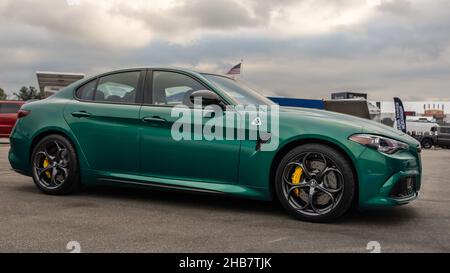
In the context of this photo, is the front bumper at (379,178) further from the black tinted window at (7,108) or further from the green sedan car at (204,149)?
the black tinted window at (7,108)

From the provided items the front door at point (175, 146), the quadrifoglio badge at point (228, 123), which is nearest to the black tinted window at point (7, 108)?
the front door at point (175, 146)

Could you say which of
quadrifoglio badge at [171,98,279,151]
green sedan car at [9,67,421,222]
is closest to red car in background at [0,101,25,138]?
green sedan car at [9,67,421,222]

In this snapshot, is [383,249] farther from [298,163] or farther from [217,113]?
[217,113]

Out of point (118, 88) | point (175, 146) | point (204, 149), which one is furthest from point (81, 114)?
point (204, 149)

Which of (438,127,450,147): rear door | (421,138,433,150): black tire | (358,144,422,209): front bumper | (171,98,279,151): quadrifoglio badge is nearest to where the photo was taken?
(358,144,422,209): front bumper

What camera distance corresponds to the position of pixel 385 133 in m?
4.58

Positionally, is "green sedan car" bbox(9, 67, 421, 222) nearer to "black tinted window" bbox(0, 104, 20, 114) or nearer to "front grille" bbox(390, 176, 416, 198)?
"front grille" bbox(390, 176, 416, 198)

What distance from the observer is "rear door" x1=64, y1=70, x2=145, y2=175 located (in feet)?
17.4

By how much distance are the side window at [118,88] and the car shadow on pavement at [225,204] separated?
3.52 ft

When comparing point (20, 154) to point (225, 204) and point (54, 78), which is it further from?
point (54, 78)

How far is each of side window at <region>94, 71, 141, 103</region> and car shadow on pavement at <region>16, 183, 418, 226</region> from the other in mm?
1073

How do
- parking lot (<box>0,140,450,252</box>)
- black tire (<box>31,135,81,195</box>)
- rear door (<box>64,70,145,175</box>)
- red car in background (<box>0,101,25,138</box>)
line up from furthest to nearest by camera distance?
red car in background (<box>0,101,25,138</box>), black tire (<box>31,135,81,195</box>), rear door (<box>64,70,145,175</box>), parking lot (<box>0,140,450,252</box>)

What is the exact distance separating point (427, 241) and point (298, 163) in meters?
1.23

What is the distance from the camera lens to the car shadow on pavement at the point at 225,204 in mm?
4801
